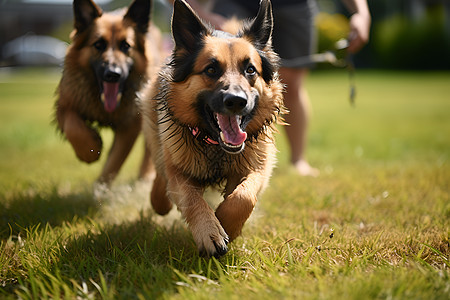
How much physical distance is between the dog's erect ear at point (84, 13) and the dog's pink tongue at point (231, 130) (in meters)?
1.81

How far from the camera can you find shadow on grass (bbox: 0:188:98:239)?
3.14 m

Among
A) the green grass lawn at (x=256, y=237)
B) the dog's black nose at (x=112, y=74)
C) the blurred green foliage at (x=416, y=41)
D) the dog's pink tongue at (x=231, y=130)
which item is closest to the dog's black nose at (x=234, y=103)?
the dog's pink tongue at (x=231, y=130)

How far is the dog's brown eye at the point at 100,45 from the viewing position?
3.68m

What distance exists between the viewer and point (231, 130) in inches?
101

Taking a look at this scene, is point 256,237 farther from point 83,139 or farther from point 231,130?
point 83,139

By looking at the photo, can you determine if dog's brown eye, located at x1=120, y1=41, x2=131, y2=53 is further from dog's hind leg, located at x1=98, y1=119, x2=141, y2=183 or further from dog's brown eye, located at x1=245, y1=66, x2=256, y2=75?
dog's brown eye, located at x1=245, y1=66, x2=256, y2=75

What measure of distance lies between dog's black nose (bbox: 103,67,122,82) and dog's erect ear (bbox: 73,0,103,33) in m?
0.54

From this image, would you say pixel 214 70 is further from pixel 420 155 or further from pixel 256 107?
pixel 420 155

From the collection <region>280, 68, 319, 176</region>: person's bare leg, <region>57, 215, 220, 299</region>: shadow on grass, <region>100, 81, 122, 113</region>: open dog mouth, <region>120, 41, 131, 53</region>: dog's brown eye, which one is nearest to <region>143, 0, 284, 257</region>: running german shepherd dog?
<region>57, 215, 220, 299</region>: shadow on grass

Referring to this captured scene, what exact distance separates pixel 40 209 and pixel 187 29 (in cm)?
188

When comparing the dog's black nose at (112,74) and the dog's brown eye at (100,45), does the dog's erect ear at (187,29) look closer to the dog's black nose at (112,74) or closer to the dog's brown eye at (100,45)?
the dog's black nose at (112,74)

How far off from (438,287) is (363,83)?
764 inches

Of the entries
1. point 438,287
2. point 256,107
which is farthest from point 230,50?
point 438,287

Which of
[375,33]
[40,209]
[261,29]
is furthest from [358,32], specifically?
[375,33]
